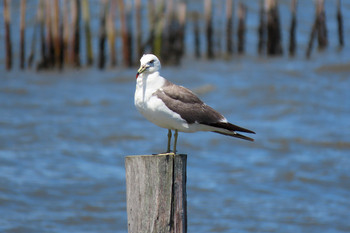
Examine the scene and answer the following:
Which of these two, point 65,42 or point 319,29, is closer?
point 65,42

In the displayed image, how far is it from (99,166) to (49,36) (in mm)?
8617

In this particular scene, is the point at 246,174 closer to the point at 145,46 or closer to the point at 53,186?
the point at 53,186

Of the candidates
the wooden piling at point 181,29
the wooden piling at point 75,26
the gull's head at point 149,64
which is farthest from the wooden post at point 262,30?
the gull's head at point 149,64

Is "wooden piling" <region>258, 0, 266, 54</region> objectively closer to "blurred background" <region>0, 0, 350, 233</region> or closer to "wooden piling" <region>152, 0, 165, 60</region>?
"blurred background" <region>0, 0, 350, 233</region>

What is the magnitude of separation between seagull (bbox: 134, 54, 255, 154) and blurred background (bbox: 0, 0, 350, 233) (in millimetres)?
3307

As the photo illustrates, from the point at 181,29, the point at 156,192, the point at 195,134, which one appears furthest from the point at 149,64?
the point at 181,29

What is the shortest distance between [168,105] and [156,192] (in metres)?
0.79

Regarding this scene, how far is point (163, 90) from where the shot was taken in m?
5.23

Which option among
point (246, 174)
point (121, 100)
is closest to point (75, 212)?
point (246, 174)

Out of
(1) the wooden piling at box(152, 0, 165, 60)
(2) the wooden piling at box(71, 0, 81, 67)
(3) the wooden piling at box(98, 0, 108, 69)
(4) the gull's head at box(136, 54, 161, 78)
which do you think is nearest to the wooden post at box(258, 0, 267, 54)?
(1) the wooden piling at box(152, 0, 165, 60)

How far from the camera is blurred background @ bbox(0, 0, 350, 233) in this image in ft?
29.9

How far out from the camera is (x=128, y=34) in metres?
18.8

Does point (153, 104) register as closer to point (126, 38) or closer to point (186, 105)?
Answer: point (186, 105)

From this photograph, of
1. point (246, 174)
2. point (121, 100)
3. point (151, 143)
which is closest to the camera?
point (246, 174)
